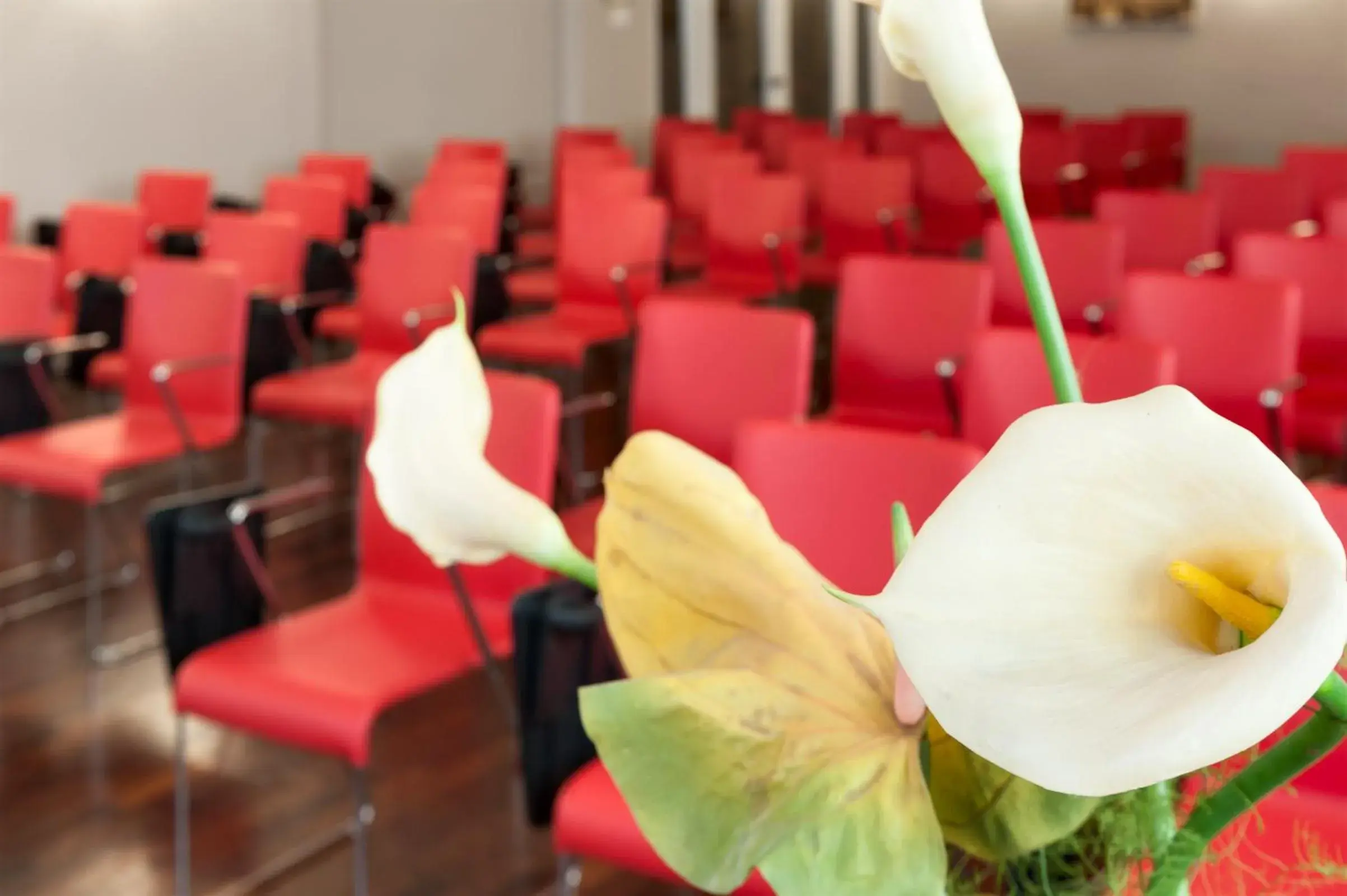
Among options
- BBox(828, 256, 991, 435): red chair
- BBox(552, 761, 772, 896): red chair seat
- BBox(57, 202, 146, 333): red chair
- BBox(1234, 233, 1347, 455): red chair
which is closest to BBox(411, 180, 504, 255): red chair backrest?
BBox(57, 202, 146, 333): red chair

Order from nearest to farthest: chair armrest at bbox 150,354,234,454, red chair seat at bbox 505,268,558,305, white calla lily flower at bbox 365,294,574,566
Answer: white calla lily flower at bbox 365,294,574,566
chair armrest at bbox 150,354,234,454
red chair seat at bbox 505,268,558,305

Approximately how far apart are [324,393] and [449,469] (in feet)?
14.2

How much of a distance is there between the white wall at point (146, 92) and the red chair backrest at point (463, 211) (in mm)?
2264

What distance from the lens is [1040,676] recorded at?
0.57m

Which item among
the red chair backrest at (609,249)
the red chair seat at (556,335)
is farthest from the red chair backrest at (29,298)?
the red chair backrest at (609,249)

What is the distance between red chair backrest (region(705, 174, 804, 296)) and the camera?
6.84 m

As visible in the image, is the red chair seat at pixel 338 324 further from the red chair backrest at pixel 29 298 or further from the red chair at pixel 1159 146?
the red chair at pixel 1159 146

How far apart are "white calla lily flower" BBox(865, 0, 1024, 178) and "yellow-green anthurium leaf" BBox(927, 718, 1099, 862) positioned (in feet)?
0.93

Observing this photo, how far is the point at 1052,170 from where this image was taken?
31.2 ft

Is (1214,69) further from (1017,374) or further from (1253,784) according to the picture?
(1253,784)

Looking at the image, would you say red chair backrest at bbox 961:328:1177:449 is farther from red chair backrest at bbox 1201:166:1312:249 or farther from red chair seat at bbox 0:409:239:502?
red chair backrest at bbox 1201:166:1312:249

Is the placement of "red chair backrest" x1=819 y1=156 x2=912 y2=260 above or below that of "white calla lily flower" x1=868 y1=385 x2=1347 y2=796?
above

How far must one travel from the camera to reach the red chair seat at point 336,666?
111 inches

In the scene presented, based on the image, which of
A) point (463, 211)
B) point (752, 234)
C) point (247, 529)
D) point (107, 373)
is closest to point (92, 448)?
point (107, 373)
